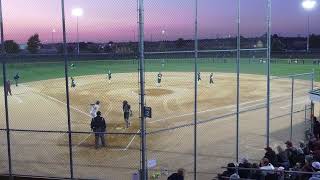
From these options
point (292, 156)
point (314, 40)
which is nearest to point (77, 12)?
point (292, 156)

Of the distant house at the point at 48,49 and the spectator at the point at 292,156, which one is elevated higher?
the distant house at the point at 48,49

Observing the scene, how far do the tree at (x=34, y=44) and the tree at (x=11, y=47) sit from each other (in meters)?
0.47

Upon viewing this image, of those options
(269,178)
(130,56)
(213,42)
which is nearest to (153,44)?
(130,56)

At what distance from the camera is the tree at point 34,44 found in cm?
1298

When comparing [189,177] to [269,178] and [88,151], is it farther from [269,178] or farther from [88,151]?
[88,151]

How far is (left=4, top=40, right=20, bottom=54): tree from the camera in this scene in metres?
12.4

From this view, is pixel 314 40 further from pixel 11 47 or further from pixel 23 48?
pixel 11 47

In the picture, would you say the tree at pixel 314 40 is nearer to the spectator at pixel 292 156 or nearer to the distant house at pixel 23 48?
the spectator at pixel 292 156

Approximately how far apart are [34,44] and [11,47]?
0.75 metres

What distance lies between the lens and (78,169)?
13438 millimetres

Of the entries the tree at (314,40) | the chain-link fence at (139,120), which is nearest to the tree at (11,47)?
the chain-link fence at (139,120)

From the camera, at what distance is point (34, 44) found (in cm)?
1312

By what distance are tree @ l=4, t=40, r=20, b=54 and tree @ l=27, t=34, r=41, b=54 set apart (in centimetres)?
47

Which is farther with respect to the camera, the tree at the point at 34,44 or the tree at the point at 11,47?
the tree at the point at 34,44
